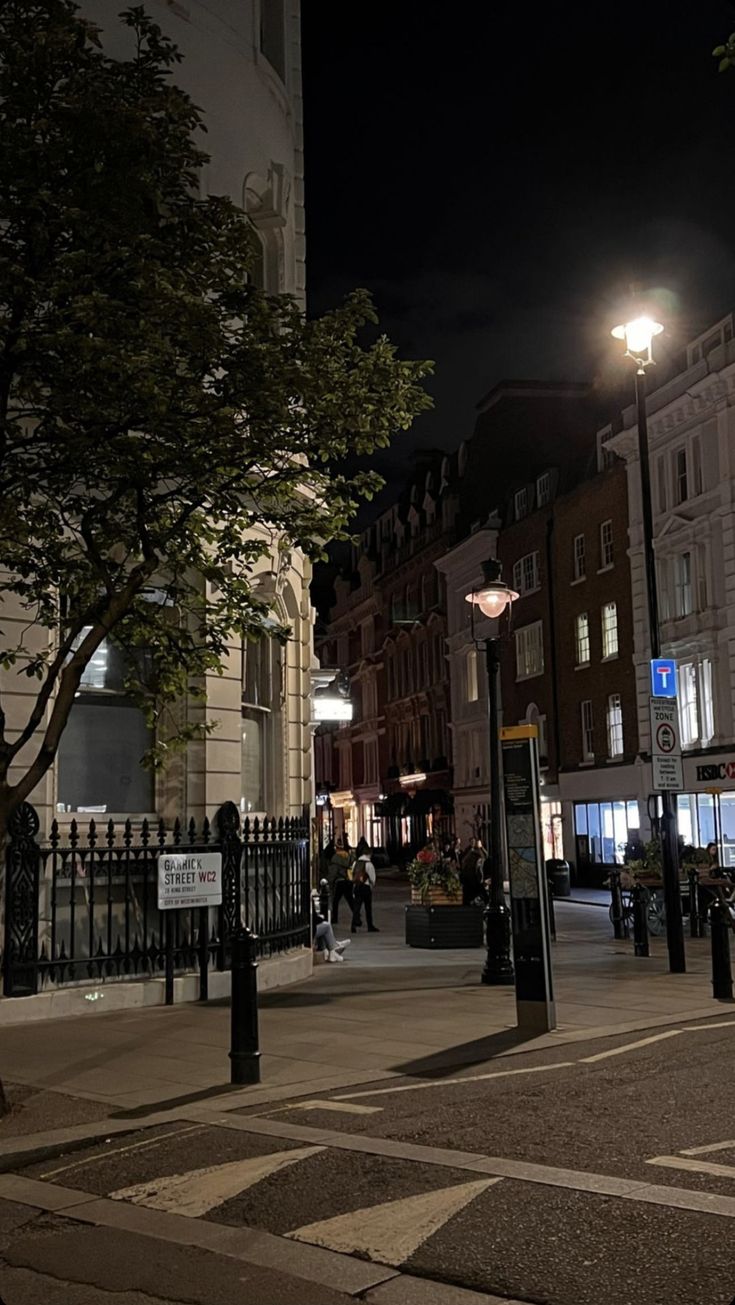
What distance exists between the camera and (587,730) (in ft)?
147

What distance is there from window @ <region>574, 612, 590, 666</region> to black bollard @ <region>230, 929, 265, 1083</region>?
117 ft

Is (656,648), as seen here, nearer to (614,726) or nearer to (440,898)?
(440,898)

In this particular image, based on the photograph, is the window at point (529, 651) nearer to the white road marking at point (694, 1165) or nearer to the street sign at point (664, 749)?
the street sign at point (664, 749)

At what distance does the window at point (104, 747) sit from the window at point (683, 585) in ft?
81.5

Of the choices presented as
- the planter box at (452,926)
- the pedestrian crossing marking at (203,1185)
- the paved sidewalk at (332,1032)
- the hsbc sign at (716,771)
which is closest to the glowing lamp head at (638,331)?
the paved sidewalk at (332,1032)

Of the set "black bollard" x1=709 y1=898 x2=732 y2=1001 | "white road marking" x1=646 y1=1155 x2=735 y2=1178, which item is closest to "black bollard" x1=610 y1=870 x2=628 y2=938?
"black bollard" x1=709 y1=898 x2=732 y2=1001

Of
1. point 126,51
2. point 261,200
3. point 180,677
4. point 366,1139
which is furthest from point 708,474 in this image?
point 366,1139

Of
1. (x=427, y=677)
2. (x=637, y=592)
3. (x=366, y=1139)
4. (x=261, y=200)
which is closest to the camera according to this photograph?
(x=366, y=1139)

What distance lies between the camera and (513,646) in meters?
51.5

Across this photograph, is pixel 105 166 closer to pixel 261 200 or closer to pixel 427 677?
pixel 261 200

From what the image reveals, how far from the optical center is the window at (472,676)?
5769cm

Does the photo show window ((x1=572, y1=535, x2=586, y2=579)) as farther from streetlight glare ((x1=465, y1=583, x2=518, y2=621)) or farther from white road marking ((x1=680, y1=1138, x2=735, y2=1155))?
white road marking ((x1=680, y1=1138, x2=735, y2=1155))

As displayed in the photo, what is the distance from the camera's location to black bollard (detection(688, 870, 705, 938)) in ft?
78.8

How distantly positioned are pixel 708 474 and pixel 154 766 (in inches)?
1135
